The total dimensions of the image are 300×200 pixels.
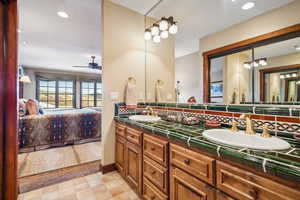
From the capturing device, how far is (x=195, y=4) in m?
1.91

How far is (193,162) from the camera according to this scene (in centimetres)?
89

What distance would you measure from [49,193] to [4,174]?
1.22 m

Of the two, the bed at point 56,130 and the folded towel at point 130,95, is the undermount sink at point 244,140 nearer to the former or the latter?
the folded towel at point 130,95

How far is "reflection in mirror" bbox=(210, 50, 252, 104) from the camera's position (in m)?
1.27

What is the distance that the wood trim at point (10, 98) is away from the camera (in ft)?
2.38

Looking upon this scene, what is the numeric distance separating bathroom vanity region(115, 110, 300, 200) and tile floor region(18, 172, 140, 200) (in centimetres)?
24

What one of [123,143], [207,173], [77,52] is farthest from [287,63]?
[77,52]

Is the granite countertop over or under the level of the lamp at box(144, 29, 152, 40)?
under

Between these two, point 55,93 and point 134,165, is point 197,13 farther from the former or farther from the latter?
point 55,93

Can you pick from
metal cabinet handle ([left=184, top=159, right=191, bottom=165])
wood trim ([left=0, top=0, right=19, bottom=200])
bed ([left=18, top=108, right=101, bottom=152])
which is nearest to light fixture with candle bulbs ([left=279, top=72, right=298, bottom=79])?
metal cabinet handle ([left=184, top=159, right=191, bottom=165])

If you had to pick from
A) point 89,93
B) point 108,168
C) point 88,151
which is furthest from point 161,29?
point 89,93

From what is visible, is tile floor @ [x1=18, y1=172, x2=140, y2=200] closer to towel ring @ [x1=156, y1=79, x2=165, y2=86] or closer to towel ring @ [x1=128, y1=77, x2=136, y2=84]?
towel ring @ [x1=128, y1=77, x2=136, y2=84]

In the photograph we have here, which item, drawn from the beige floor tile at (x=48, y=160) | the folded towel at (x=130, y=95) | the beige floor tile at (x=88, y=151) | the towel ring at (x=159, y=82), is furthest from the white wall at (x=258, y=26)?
the beige floor tile at (x=48, y=160)

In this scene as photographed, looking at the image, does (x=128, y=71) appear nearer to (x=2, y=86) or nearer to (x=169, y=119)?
(x=169, y=119)
